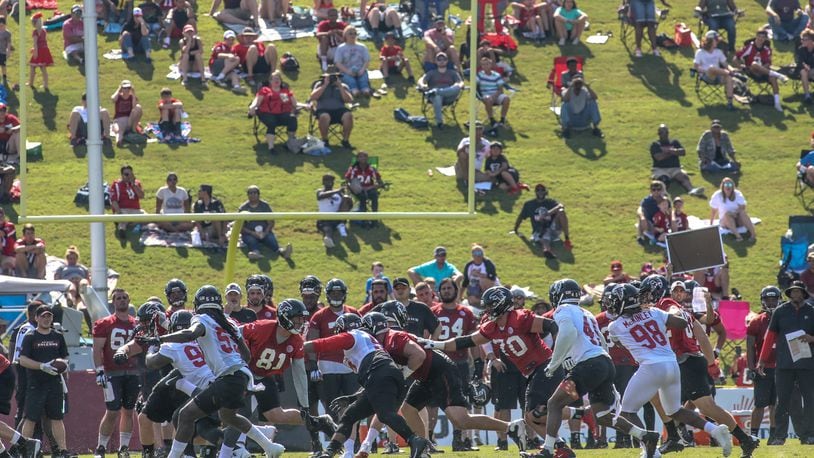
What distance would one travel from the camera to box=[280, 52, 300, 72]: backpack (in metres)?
14.3

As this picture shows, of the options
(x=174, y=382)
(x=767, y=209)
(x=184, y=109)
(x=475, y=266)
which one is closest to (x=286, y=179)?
(x=184, y=109)

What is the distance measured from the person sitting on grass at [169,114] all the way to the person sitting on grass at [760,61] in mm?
14929

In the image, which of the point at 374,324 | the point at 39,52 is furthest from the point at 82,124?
the point at 374,324

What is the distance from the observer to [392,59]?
47.6 ft

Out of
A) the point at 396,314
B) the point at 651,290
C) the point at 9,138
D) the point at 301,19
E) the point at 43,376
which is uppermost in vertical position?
the point at 301,19

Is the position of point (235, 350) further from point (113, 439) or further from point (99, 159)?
point (113, 439)

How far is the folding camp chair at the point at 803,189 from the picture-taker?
2422 cm

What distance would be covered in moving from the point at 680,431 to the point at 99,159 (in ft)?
20.9

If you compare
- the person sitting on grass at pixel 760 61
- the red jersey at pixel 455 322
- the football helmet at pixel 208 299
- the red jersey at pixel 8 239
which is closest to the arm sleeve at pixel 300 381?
the football helmet at pixel 208 299

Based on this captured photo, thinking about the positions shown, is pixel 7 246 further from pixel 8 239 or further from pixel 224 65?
pixel 224 65

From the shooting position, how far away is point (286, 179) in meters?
14.6

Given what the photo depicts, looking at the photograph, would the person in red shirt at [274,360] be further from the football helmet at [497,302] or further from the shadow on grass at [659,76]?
the shadow on grass at [659,76]

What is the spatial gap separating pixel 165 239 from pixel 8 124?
20.1 feet

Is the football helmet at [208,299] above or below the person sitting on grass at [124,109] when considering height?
below
